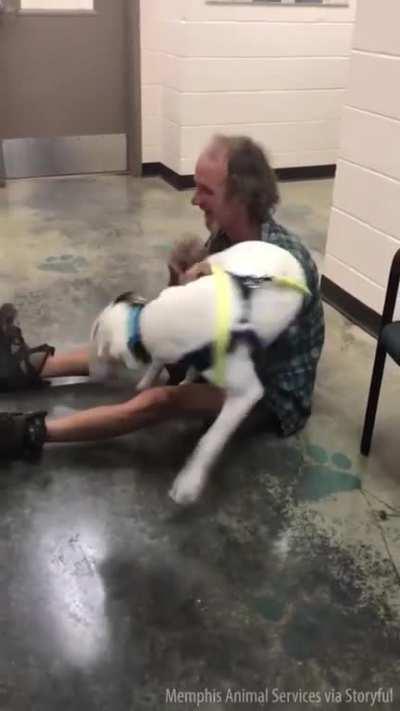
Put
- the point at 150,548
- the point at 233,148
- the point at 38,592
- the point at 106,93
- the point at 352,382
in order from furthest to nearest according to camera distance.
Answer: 1. the point at 106,93
2. the point at 352,382
3. the point at 233,148
4. the point at 150,548
5. the point at 38,592

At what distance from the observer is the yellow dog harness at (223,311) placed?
1.29 m

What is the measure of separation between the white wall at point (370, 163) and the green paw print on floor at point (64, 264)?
3.67ft

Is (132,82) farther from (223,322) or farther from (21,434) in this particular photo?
(223,322)

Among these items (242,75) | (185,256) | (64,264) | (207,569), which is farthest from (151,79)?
(207,569)

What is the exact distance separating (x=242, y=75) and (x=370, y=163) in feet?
6.75

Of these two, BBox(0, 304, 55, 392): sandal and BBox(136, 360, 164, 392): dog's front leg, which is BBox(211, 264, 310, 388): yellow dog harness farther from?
BBox(0, 304, 55, 392): sandal

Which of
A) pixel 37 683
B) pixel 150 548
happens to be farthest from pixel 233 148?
pixel 37 683

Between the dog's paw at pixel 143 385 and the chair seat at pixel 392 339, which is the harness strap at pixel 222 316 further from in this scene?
the dog's paw at pixel 143 385

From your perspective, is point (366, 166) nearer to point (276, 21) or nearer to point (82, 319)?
point (82, 319)

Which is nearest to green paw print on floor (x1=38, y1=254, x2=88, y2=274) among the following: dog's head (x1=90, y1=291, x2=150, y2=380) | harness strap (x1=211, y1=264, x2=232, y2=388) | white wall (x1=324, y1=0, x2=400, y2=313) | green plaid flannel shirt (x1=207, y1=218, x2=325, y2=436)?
white wall (x1=324, y1=0, x2=400, y2=313)

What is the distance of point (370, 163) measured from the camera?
2307 millimetres

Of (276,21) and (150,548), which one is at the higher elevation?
(276,21)

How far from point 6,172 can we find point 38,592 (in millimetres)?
3510

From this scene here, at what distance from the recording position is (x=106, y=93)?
424cm
